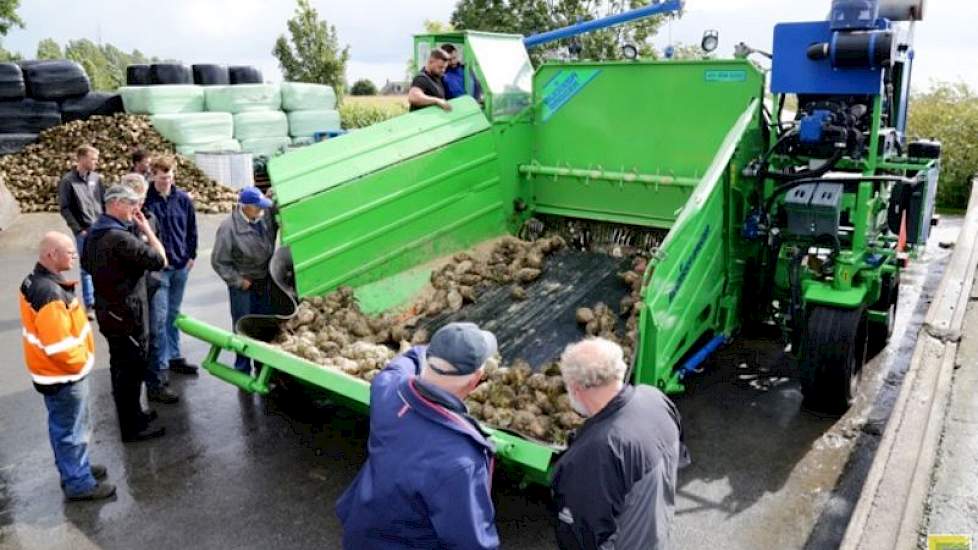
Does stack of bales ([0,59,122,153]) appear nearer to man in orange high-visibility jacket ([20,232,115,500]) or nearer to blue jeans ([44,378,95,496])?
man in orange high-visibility jacket ([20,232,115,500])

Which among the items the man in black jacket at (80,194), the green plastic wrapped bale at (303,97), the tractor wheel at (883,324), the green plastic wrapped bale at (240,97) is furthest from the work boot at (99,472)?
the green plastic wrapped bale at (303,97)

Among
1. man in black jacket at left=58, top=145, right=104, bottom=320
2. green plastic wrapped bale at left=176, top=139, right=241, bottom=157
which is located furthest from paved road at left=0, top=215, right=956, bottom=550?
green plastic wrapped bale at left=176, top=139, right=241, bottom=157

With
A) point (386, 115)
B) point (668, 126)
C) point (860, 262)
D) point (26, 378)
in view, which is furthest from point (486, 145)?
point (386, 115)

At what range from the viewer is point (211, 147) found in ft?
40.5

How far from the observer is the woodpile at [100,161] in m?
11.1

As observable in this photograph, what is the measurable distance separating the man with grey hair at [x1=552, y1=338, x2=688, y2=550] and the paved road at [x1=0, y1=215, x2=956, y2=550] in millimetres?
1467

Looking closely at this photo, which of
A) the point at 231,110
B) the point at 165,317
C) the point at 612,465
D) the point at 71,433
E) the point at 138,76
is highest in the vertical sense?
the point at 138,76

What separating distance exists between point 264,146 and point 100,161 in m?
2.62

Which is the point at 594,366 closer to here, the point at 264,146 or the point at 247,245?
the point at 247,245

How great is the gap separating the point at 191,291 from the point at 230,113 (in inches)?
242

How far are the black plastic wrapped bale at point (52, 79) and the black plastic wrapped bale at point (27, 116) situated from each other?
14 centimetres

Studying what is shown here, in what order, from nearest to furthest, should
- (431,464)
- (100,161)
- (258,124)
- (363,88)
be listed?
(431,464)
(100,161)
(258,124)
(363,88)

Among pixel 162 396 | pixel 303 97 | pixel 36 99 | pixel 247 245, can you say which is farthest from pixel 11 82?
pixel 247 245

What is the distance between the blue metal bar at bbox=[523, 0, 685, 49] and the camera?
240 inches
